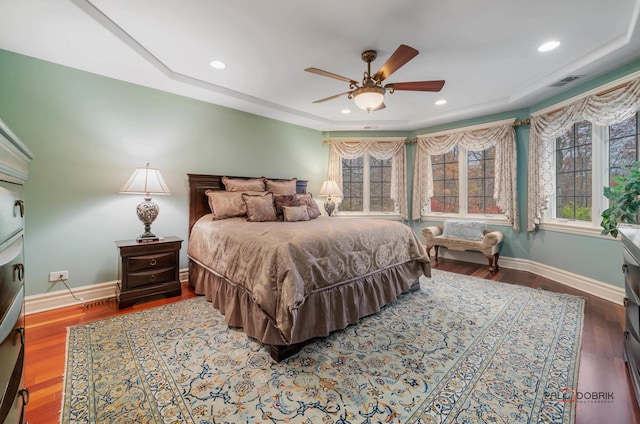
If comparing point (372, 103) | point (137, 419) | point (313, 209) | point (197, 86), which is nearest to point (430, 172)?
point (313, 209)

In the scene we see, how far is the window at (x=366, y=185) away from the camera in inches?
219

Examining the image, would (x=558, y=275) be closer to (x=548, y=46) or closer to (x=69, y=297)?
(x=548, y=46)

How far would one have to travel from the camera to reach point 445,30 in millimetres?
2322

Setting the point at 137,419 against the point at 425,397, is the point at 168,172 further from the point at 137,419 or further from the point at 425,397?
the point at 425,397

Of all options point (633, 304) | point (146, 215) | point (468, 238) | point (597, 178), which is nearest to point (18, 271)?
point (146, 215)

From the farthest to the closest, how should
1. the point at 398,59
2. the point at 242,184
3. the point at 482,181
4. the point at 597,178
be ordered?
the point at 482,181
the point at 242,184
the point at 597,178
the point at 398,59

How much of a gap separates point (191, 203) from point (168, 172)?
0.49 meters

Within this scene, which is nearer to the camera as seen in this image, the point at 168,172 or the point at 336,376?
the point at 336,376

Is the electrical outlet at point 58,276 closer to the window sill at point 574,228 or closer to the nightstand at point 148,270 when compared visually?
the nightstand at point 148,270

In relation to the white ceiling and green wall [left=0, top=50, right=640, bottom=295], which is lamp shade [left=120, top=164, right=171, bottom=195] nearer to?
green wall [left=0, top=50, right=640, bottom=295]

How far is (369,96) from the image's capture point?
2.47m

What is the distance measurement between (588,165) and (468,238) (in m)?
1.76

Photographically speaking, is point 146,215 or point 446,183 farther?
point 446,183

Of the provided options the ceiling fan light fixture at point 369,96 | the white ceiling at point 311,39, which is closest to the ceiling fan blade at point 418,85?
the ceiling fan light fixture at point 369,96
